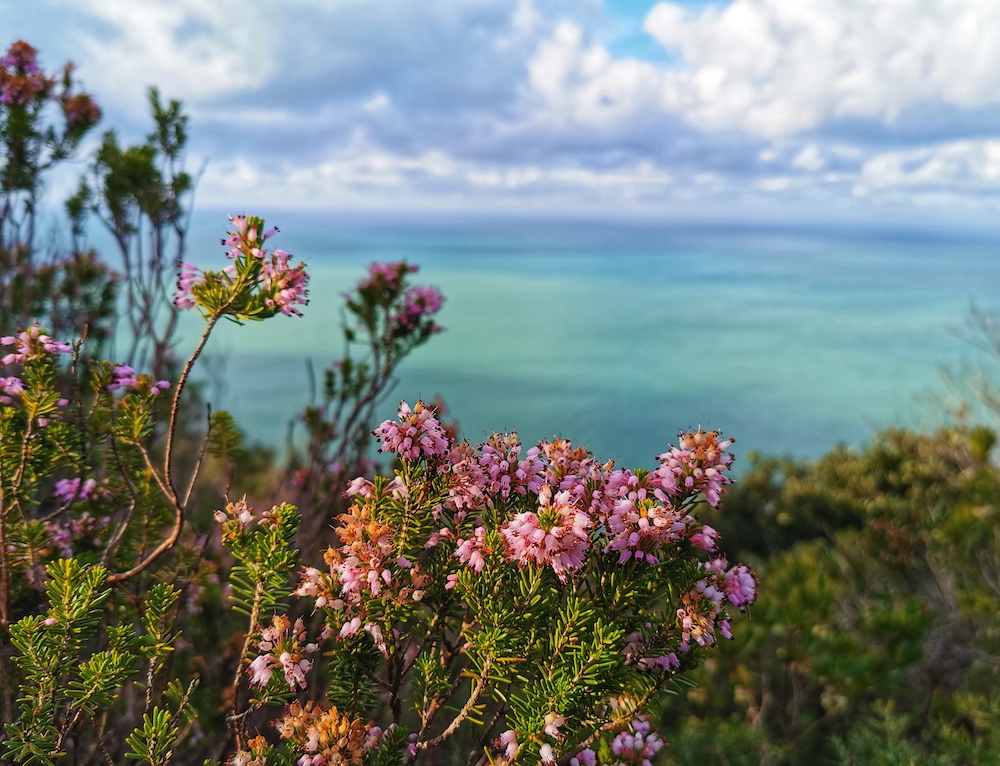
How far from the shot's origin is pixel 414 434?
1.80 meters

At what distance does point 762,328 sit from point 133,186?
8407cm

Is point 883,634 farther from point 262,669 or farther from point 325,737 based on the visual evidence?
point 262,669

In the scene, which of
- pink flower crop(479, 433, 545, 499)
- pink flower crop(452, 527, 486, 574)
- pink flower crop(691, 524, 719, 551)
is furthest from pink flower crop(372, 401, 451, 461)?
pink flower crop(691, 524, 719, 551)

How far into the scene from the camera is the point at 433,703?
6.07 ft

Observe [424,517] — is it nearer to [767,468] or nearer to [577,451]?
[577,451]

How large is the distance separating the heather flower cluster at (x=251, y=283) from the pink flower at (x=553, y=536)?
79 cm

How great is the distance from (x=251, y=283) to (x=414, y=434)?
1.91ft

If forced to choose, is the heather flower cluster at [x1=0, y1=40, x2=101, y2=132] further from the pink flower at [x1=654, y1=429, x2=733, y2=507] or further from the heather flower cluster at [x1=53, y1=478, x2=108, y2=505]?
the pink flower at [x1=654, y1=429, x2=733, y2=507]

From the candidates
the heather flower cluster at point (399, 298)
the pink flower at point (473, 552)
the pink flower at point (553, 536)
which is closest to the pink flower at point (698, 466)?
the pink flower at point (553, 536)

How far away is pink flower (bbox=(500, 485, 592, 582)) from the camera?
1.54 meters

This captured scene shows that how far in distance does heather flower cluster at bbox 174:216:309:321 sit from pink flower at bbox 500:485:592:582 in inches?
30.9

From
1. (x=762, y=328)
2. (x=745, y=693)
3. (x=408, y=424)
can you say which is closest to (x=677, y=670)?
(x=408, y=424)

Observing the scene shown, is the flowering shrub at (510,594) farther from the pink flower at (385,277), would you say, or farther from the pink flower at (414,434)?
the pink flower at (385,277)

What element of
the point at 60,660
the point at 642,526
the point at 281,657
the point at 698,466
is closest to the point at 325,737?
the point at 281,657
